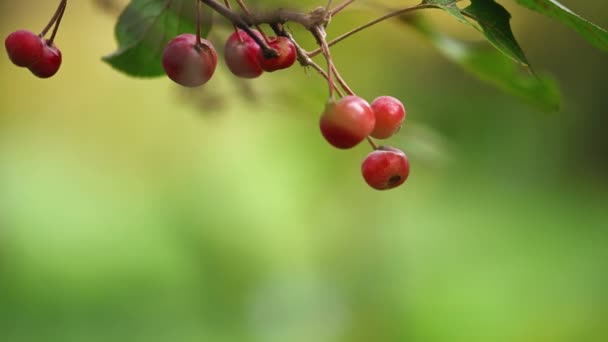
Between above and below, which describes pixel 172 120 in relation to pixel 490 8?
below

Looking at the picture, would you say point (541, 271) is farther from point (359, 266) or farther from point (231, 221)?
point (231, 221)

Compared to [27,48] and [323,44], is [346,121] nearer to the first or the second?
[323,44]

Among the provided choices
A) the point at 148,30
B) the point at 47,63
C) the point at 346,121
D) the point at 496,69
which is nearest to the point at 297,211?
the point at 496,69

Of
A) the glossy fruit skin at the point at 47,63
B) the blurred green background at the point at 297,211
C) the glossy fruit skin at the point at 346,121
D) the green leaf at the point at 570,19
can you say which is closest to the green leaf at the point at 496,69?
the green leaf at the point at 570,19

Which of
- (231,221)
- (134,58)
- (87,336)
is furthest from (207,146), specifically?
(134,58)

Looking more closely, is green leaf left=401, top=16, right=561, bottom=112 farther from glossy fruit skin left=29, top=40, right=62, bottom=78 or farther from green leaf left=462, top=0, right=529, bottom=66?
glossy fruit skin left=29, top=40, right=62, bottom=78

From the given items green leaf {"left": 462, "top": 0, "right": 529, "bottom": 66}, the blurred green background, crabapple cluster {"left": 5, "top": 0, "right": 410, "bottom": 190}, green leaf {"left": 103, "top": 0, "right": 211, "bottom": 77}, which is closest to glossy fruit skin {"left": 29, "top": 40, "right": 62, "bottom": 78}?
crabapple cluster {"left": 5, "top": 0, "right": 410, "bottom": 190}
